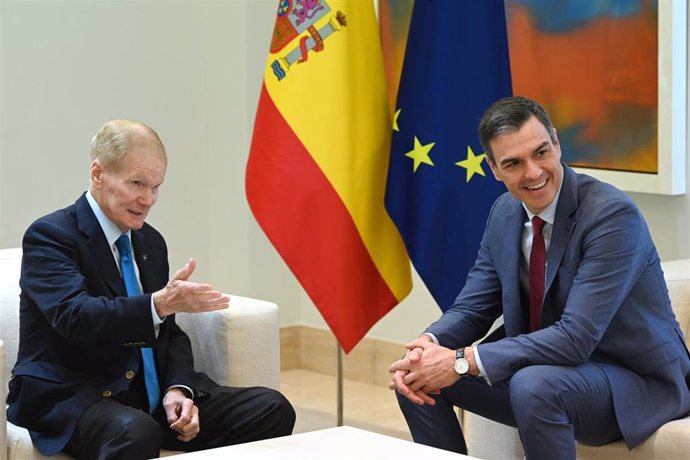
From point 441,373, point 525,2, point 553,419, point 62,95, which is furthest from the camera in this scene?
point 62,95

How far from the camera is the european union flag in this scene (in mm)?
4059

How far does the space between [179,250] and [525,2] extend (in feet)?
6.69

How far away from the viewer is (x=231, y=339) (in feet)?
11.2

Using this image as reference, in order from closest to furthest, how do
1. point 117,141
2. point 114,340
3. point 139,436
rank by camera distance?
point 139,436 → point 114,340 → point 117,141

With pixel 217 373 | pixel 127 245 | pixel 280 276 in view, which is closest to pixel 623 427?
pixel 217 373

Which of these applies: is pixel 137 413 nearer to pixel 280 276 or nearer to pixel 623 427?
pixel 623 427

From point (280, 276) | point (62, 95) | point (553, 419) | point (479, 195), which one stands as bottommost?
point (280, 276)

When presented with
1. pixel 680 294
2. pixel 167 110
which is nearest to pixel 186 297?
pixel 680 294

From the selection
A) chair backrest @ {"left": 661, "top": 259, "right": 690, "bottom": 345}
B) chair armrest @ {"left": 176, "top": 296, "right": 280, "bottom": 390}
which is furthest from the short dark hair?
chair armrest @ {"left": 176, "top": 296, "right": 280, "bottom": 390}

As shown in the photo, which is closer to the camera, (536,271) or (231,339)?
(536,271)

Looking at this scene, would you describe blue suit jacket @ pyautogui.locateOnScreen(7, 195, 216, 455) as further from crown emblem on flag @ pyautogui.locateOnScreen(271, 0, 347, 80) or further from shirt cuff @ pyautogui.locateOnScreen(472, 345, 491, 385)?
crown emblem on flag @ pyautogui.locateOnScreen(271, 0, 347, 80)

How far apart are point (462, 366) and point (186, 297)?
0.74 meters

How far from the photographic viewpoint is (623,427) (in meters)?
2.99

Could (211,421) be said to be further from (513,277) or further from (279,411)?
(513,277)
